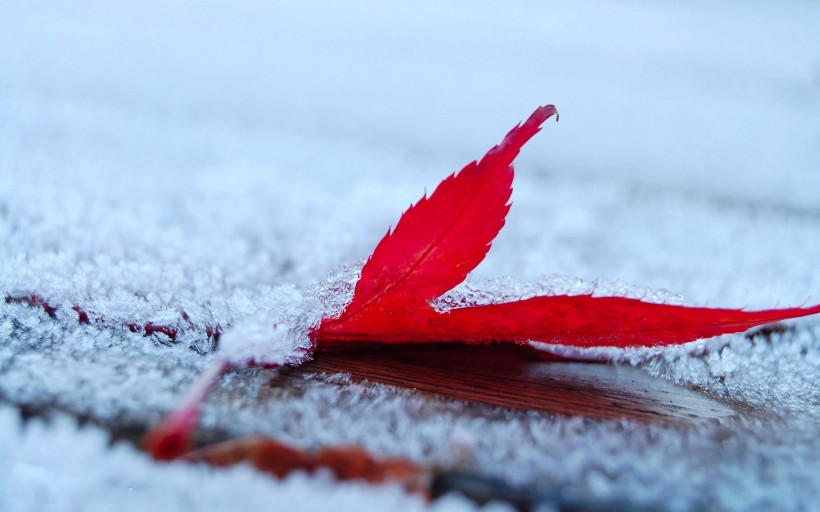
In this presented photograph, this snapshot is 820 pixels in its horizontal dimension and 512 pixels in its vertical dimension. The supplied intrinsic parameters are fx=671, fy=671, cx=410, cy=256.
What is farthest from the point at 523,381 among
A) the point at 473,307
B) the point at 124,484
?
the point at 124,484

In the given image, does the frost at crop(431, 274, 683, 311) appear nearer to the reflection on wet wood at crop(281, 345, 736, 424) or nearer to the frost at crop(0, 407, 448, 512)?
the reflection on wet wood at crop(281, 345, 736, 424)

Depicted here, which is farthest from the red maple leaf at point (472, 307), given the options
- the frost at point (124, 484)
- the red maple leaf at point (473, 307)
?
the frost at point (124, 484)

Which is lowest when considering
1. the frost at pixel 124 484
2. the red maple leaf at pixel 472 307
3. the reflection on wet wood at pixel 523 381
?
the frost at pixel 124 484

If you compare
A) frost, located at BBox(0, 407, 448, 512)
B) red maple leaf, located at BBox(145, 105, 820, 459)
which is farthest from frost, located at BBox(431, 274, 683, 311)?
frost, located at BBox(0, 407, 448, 512)

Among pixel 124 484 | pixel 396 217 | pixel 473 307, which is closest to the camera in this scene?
pixel 124 484

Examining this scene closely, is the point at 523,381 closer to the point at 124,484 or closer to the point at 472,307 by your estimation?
the point at 472,307

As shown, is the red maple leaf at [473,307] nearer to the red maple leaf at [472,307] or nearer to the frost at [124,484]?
the red maple leaf at [472,307]
